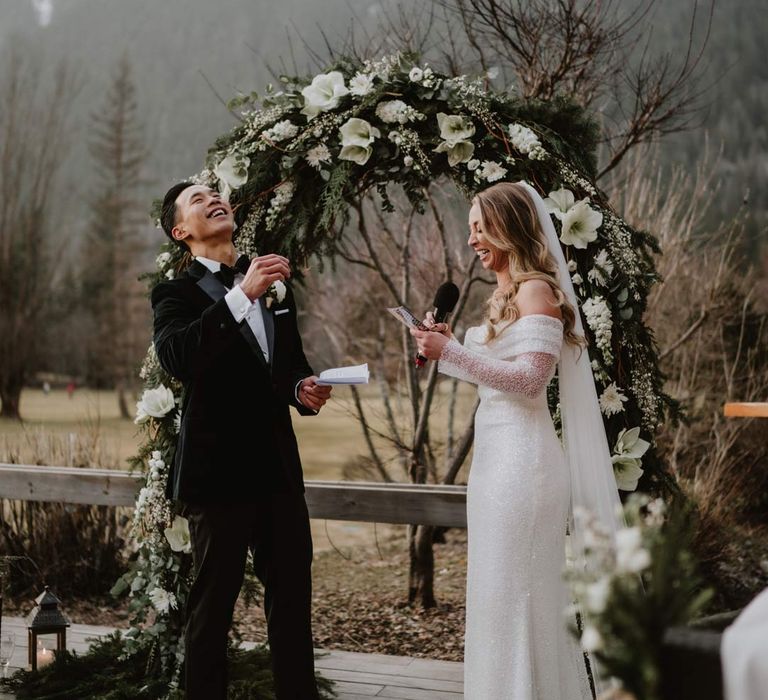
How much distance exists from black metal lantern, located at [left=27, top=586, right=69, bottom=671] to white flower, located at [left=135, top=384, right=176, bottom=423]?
3.02 ft

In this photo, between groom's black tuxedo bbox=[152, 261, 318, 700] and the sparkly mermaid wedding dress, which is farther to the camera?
groom's black tuxedo bbox=[152, 261, 318, 700]

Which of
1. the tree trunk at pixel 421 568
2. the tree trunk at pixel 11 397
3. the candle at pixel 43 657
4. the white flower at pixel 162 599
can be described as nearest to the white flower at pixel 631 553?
the white flower at pixel 162 599

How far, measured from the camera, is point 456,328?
6.51m

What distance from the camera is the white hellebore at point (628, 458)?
3078mm

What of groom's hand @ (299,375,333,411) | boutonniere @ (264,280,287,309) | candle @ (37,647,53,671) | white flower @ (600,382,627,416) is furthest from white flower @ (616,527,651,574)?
candle @ (37,647,53,671)

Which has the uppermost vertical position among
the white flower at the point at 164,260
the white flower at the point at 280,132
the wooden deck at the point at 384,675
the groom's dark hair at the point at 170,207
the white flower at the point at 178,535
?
the white flower at the point at 280,132

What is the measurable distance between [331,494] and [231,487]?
136 centimetres

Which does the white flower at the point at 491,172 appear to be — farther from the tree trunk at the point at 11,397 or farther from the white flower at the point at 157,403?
the tree trunk at the point at 11,397

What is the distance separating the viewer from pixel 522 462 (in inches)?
104

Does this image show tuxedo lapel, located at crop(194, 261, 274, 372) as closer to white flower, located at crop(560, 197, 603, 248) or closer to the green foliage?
white flower, located at crop(560, 197, 603, 248)

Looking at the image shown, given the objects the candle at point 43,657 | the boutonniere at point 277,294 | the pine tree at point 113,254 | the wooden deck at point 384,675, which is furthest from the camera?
the pine tree at point 113,254

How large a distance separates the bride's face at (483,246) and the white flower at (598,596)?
5.30 feet

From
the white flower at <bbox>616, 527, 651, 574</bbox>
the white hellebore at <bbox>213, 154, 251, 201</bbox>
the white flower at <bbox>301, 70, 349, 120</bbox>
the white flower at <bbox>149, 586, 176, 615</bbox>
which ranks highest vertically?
the white flower at <bbox>301, 70, 349, 120</bbox>

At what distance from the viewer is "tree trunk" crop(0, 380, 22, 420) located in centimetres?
812
